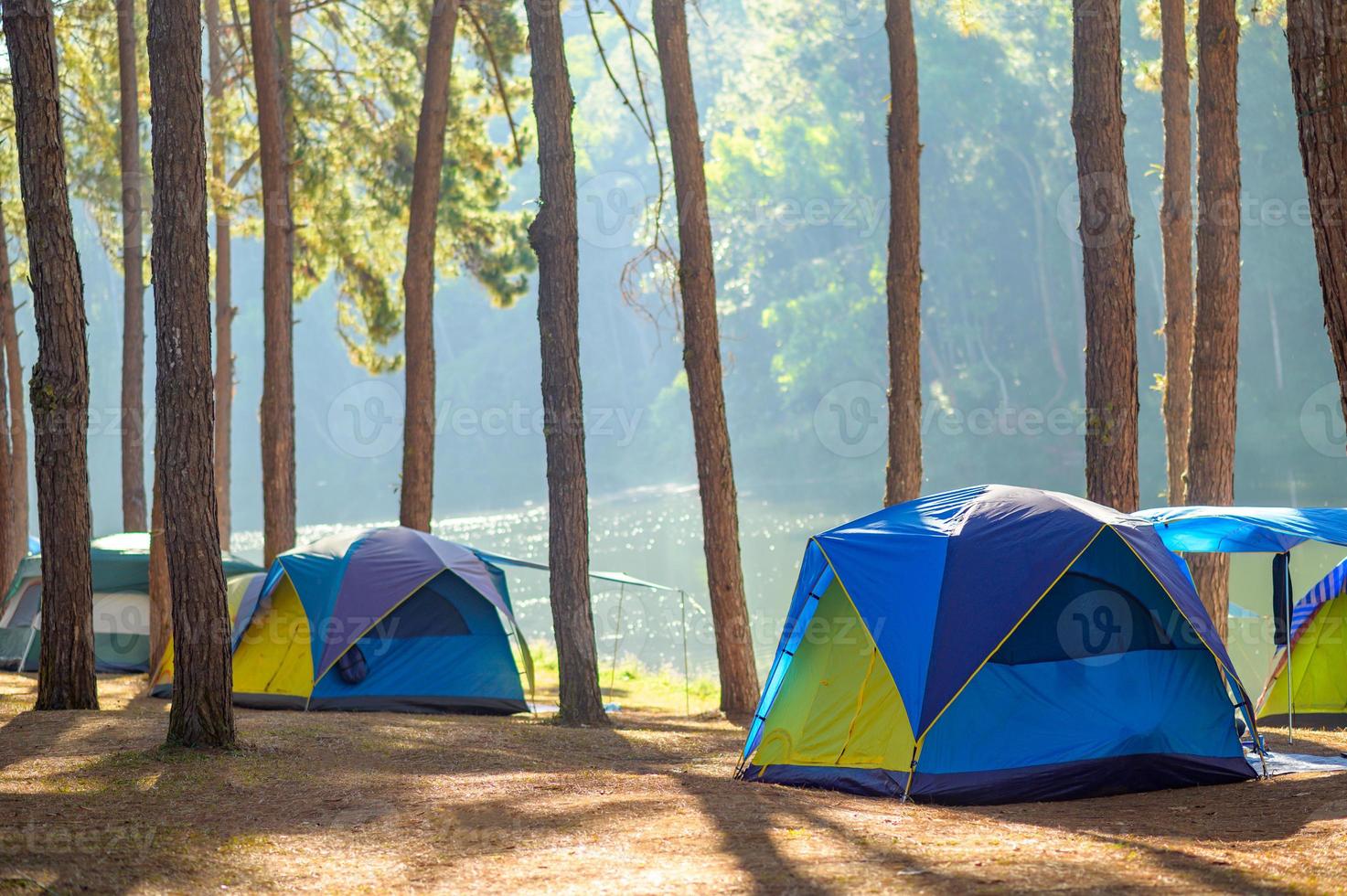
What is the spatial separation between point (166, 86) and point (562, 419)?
3.52 metres

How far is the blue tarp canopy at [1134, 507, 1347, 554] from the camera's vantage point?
6.48m

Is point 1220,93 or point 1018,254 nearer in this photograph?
point 1220,93

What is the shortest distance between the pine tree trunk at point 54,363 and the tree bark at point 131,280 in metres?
5.51

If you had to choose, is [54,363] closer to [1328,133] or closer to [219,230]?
[1328,133]

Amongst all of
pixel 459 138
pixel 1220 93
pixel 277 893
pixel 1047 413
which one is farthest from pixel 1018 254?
pixel 277 893

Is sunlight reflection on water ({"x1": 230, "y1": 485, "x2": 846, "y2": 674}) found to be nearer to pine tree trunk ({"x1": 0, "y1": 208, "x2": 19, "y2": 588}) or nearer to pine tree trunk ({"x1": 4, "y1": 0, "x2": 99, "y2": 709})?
pine tree trunk ({"x1": 4, "y1": 0, "x2": 99, "y2": 709})

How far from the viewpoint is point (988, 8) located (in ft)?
137

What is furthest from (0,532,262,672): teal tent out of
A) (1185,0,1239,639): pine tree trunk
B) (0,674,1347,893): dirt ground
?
(1185,0,1239,639): pine tree trunk

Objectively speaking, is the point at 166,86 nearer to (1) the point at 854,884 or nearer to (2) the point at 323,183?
(1) the point at 854,884

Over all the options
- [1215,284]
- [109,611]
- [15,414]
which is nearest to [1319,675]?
[1215,284]

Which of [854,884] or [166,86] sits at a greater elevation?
[166,86]

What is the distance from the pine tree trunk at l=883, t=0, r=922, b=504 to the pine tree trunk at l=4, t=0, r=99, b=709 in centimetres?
620

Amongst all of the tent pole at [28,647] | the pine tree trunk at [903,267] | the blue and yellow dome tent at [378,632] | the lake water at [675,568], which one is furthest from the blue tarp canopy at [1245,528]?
the tent pole at [28,647]

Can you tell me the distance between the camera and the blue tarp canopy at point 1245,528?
6.48m
